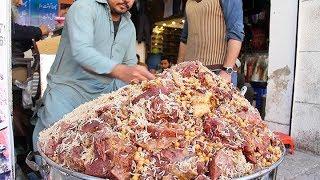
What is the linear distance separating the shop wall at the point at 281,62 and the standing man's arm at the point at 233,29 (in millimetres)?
1461

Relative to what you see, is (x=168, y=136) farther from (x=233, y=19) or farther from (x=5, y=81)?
(x=233, y=19)

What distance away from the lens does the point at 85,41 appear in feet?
7.88

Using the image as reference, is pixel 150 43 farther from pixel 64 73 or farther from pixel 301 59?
pixel 64 73

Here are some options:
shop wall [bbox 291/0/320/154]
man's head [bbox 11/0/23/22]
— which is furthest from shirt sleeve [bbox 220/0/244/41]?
man's head [bbox 11/0/23/22]

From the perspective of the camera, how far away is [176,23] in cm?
926

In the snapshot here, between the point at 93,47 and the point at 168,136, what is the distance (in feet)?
4.04

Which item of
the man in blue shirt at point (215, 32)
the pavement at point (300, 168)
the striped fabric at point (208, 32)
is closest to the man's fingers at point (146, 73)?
the man in blue shirt at point (215, 32)

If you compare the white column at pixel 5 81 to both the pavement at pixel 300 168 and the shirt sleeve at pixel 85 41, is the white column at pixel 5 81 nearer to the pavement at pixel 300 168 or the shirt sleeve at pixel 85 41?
the shirt sleeve at pixel 85 41

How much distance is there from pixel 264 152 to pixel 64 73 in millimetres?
1695

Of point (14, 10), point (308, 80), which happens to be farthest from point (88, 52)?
point (308, 80)

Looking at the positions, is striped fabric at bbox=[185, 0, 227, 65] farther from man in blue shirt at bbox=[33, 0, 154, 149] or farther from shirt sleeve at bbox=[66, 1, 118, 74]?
shirt sleeve at bbox=[66, 1, 118, 74]

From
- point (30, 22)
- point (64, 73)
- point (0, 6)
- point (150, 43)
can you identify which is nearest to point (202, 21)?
point (64, 73)

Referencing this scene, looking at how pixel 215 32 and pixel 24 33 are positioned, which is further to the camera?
pixel 24 33

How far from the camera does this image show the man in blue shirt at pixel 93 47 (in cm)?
256
